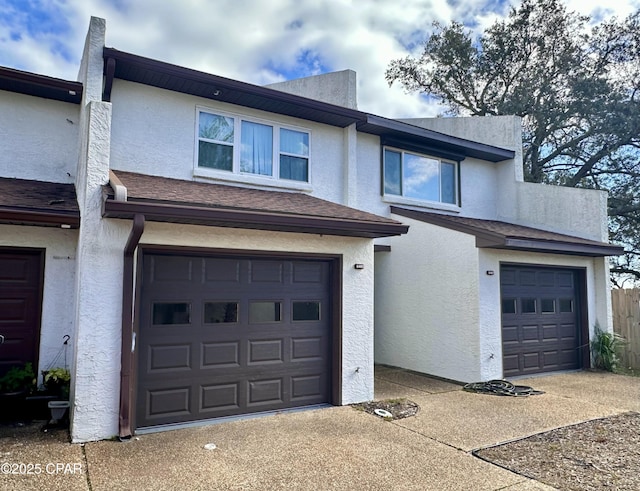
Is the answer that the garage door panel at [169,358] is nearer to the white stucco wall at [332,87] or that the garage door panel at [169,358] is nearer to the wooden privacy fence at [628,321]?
the white stucco wall at [332,87]

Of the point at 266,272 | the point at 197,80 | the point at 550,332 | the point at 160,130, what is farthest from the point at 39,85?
the point at 550,332

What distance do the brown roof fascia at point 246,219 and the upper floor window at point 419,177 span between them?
13.2 feet

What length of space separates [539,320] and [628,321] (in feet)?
10.7

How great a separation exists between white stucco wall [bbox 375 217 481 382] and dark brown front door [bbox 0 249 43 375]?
7.11 metres

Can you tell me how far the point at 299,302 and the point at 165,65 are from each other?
15.5ft

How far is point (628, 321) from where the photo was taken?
38.5 feet

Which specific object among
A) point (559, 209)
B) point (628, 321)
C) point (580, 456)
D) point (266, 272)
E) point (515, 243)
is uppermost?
point (559, 209)

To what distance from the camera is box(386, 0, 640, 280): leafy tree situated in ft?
57.5

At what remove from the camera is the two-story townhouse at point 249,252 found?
19.6 ft

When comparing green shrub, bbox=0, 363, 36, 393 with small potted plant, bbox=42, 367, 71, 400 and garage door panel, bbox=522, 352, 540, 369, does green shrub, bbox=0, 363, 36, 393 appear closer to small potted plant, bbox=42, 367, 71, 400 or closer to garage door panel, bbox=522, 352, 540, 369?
small potted plant, bbox=42, 367, 71, 400

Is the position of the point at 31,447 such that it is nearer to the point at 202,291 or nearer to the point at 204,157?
the point at 202,291

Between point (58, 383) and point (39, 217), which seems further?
point (58, 383)

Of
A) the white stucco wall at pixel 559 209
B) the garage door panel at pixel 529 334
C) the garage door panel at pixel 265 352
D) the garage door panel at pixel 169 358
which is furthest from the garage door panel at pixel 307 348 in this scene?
the white stucco wall at pixel 559 209

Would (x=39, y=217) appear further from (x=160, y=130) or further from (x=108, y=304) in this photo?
(x=160, y=130)
